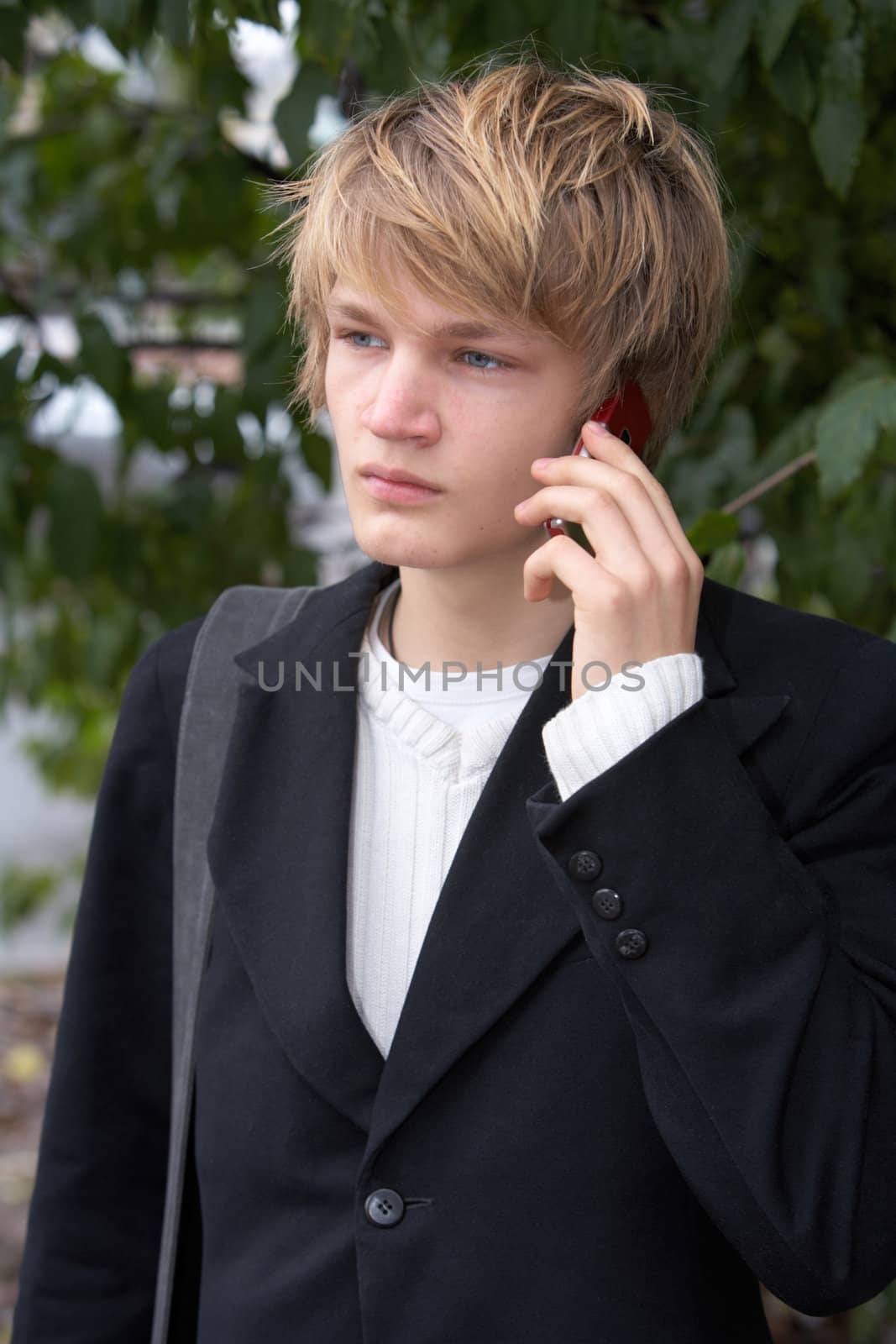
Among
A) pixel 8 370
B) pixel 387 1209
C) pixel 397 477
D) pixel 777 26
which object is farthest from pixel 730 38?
pixel 387 1209

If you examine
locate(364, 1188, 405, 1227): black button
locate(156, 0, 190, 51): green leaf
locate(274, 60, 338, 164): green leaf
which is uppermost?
locate(156, 0, 190, 51): green leaf

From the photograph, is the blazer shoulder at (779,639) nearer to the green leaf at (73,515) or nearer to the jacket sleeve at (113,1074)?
the jacket sleeve at (113,1074)

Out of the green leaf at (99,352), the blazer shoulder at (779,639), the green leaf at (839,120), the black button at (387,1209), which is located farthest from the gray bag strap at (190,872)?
the green leaf at (839,120)

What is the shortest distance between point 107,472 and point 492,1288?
10.5 ft

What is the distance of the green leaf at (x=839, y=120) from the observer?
1676 millimetres

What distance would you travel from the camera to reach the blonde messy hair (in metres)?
1.22

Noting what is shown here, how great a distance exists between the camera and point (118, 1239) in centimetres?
159

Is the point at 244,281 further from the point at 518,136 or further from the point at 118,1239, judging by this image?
the point at 118,1239

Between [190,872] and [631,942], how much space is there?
59 cm

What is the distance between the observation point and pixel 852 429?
1609 mm

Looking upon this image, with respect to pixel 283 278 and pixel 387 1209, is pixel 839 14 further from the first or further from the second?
pixel 387 1209

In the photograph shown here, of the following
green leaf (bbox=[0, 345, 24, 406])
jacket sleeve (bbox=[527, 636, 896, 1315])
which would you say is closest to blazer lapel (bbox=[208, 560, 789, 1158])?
jacket sleeve (bbox=[527, 636, 896, 1315])

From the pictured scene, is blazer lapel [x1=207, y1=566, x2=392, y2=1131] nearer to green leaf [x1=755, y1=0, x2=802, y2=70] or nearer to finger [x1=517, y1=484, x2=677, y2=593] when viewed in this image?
finger [x1=517, y1=484, x2=677, y2=593]

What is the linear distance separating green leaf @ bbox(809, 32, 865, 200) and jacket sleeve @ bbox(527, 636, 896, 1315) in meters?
0.91
